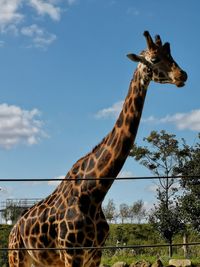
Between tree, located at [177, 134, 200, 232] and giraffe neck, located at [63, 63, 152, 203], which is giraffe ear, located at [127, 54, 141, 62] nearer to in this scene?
giraffe neck, located at [63, 63, 152, 203]

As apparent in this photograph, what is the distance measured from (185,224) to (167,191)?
2164 mm

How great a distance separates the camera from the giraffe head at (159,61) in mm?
5025

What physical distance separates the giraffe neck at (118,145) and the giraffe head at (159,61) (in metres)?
0.08

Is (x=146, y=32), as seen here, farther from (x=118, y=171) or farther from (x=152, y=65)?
(x=118, y=171)

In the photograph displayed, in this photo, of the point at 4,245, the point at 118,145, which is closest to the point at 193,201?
the point at 4,245

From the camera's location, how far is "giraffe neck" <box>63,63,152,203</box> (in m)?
5.16

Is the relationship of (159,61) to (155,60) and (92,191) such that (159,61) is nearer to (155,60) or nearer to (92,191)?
(155,60)

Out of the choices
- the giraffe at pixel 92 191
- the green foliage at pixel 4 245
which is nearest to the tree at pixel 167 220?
the green foliage at pixel 4 245

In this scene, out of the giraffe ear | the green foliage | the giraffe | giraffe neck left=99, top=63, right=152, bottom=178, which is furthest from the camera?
the green foliage

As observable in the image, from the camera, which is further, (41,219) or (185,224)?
(185,224)

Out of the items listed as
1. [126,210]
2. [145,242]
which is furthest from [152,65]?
[126,210]

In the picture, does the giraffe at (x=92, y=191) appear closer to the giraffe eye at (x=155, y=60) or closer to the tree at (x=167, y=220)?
the giraffe eye at (x=155, y=60)

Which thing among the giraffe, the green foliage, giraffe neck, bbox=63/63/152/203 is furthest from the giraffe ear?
the green foliage

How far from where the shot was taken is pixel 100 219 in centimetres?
512
